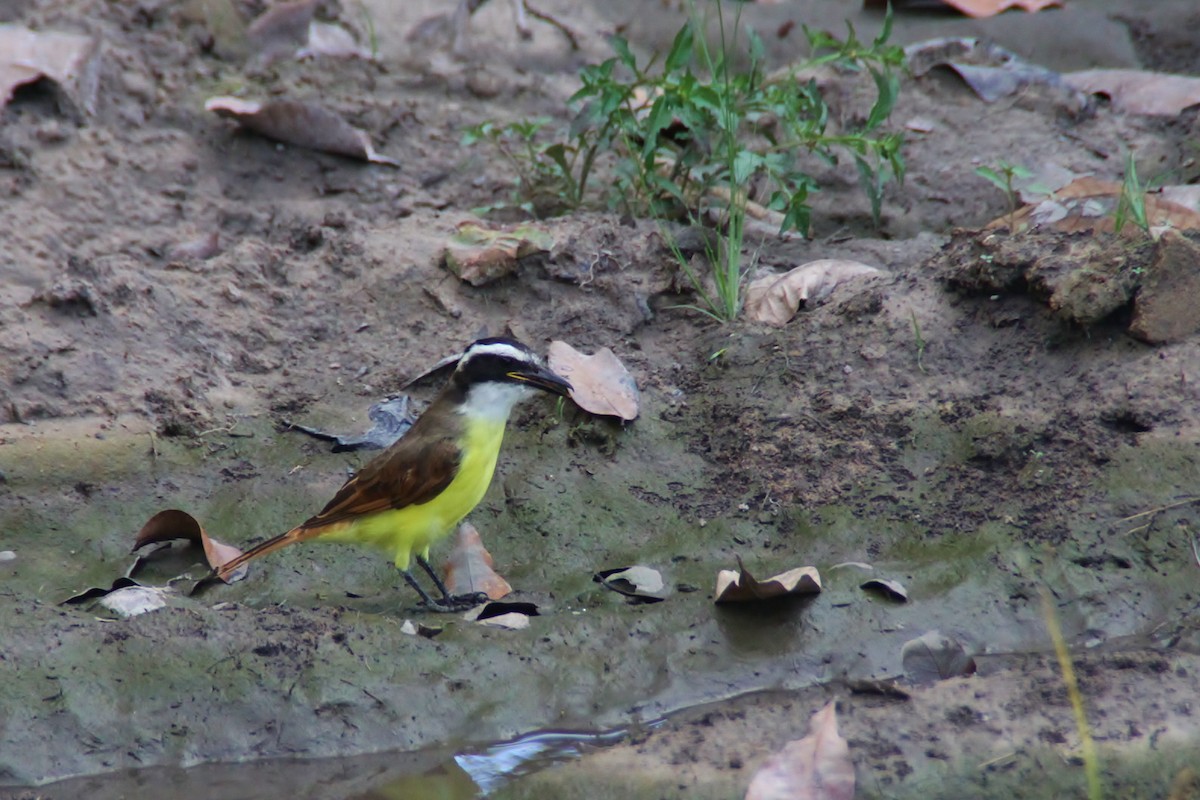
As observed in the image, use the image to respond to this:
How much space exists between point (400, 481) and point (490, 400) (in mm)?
489

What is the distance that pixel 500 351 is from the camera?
5234mm

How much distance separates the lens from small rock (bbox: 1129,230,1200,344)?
5.11 metres

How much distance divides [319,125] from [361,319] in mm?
1754

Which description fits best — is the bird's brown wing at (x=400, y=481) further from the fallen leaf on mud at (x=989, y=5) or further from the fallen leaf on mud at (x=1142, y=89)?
the fallen leaf on mud at (x=989, y=5)

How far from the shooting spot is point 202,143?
25.1 ft

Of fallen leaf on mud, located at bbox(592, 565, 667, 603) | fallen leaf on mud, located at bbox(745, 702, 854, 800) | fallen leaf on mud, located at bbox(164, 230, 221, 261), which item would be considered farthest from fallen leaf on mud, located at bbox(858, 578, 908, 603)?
fallen leaf on mud, located at bbox(164, 230, 221, 261)

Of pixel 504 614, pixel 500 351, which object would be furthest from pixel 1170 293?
pixel 504 614

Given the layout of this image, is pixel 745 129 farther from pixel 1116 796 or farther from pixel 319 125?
pixel 1116 796

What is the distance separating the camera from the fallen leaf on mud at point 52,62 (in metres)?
7.46

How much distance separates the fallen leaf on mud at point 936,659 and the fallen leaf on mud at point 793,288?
2.06m

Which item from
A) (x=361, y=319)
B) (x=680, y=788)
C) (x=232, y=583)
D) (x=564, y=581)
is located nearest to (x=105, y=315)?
(x=361, y=319)

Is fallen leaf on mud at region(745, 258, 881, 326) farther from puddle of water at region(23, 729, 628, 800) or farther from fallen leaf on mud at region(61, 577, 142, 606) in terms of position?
fallen leaf on mud at region(61, 577, 142, 606)

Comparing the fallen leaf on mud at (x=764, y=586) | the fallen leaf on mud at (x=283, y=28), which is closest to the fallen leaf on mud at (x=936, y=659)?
the fallen leaf on mud at (x=764, y=586)

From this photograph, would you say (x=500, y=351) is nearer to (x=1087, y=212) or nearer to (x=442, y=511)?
(x=442, y=511)
